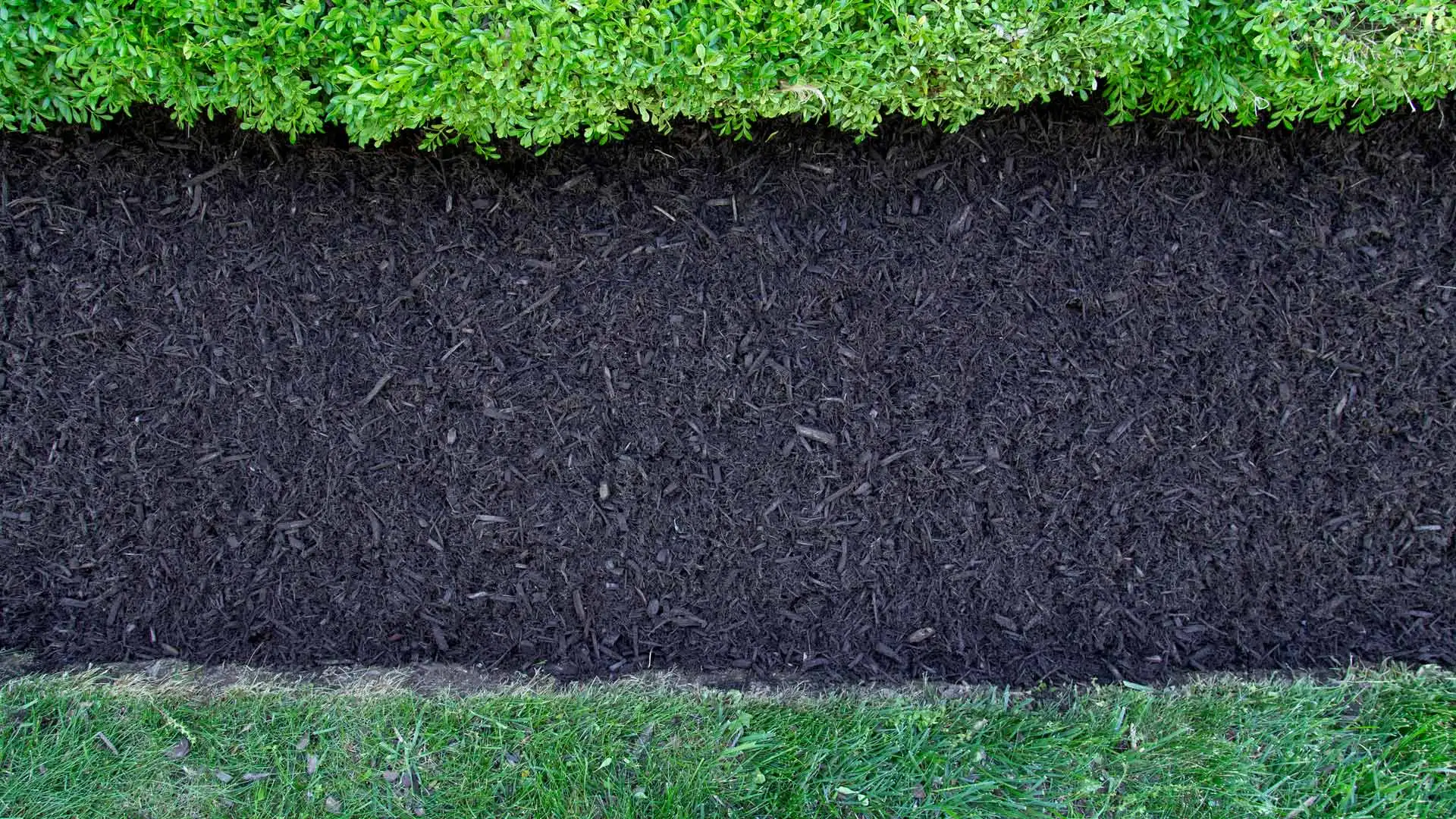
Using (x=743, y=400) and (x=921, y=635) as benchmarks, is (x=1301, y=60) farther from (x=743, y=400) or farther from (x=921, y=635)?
(x=921, y=635)

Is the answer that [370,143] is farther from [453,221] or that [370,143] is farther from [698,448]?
[698,448]

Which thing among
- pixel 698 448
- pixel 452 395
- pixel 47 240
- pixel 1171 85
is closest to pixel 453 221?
pixel 452 395

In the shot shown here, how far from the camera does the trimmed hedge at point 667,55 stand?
2311mm

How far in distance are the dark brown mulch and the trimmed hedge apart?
394 mm

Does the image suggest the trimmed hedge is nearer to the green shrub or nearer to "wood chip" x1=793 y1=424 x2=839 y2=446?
the green shrub

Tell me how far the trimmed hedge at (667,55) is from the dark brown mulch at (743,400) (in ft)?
1.29

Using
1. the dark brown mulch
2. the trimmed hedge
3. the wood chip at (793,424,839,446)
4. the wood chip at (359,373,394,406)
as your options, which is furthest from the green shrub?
the wood chip at (359,373,394,406)

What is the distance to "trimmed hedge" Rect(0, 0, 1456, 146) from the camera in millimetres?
2311

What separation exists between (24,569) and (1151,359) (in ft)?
12.3

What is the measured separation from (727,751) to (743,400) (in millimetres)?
1083

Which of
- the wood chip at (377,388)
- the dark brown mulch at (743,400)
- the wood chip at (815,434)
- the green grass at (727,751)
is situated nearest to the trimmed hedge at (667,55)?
the dark brown mulch at (743,400)

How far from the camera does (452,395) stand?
3.00 meters

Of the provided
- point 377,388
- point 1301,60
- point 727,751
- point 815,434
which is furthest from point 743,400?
point 1301,60

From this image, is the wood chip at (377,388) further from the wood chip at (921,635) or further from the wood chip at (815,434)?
the wood chip at (921,635)
